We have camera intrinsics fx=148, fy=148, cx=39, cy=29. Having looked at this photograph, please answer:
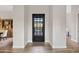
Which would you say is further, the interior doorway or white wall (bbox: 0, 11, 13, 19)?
white wall (bbox: 0, 11, 13, 19)

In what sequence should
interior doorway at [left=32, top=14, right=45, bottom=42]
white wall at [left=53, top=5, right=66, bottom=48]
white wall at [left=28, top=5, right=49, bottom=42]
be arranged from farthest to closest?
interior doorway at [left=32, top=14, right=45, bottom=42] < white wall at [left=28, top=5, right=49, bottom=42] < white wall at [left=53, top=5, right=66, bottom=48]

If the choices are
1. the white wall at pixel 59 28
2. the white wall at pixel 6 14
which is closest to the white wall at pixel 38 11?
the white wall at pixel 59 28

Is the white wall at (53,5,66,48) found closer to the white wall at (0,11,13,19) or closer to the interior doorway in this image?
the interior doorway

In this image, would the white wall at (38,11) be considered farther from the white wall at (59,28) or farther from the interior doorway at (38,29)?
the white wall at (59,28)

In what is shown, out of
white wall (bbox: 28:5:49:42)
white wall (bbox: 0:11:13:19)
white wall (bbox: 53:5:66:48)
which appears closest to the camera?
white wall (bbox: 53:5:66:48)

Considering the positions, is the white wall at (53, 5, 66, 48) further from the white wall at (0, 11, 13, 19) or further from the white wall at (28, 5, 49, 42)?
the white wall at (0, 11, 13, 19)

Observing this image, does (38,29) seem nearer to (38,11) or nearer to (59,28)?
(38,11)

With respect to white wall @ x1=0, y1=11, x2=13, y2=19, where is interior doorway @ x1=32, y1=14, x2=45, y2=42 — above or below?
below

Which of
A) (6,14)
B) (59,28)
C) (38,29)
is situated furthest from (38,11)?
(6,14)

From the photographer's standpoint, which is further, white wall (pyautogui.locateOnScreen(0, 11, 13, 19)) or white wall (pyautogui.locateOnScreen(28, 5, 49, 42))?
white wall (pyautogui.locateOnScreen(0, 11, 13, 19))

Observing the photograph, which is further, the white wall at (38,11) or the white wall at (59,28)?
the white wall at (38,11)

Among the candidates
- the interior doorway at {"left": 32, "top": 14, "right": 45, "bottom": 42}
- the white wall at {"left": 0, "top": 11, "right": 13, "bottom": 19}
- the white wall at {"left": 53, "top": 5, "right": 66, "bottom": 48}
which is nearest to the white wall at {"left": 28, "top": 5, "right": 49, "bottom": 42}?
the interior doorway at {"left": 32, "top": 14, "right": 45, "bottom": 42}
